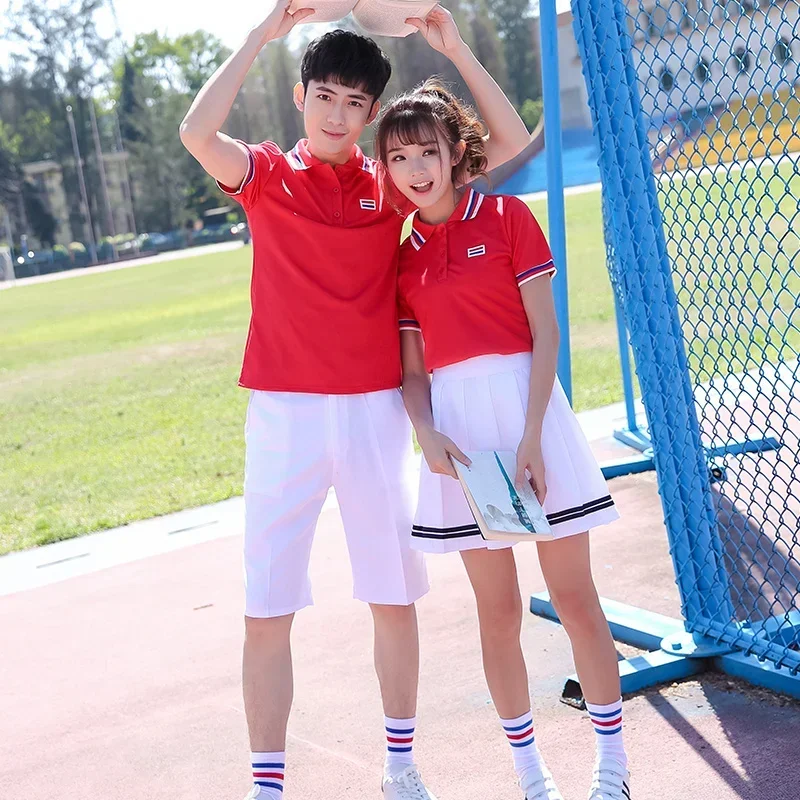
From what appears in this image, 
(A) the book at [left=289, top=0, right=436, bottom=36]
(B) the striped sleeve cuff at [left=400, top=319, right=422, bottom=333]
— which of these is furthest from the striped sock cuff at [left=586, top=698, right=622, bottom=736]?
(A) the book at [left=289, top=0, right=436, bottom=36]

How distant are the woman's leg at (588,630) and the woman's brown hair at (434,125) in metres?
0.91

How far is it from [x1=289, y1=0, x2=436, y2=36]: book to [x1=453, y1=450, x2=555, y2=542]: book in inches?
42.3

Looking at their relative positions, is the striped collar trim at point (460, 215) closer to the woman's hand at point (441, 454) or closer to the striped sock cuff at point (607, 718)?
the woman's hand at point (441, 454)

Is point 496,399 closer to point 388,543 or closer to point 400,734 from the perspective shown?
point 388,543

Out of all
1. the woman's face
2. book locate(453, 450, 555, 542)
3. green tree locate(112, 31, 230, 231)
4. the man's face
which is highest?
green tree locate(112, 31, 230, 231)

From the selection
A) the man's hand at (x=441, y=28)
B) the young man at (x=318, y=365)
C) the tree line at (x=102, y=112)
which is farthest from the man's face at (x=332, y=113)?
the tree line at (x=102, y=112)

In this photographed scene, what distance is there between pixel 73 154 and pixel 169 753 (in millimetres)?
72842

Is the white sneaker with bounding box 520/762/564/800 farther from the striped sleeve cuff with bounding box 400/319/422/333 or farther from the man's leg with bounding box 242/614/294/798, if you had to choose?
the striped sleeve cuff with bounding box 400/319/422/333

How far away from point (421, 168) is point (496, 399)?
549 mm

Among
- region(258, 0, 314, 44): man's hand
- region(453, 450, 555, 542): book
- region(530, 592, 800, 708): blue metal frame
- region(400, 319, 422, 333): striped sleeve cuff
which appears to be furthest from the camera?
region(530, 592, 800, 708): blue metal frame

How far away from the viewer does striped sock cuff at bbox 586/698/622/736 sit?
2473 mm

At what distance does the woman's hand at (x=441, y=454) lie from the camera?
7.88ft

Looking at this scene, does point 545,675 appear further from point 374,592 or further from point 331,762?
point 374,592

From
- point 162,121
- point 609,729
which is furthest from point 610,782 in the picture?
point 162,121
